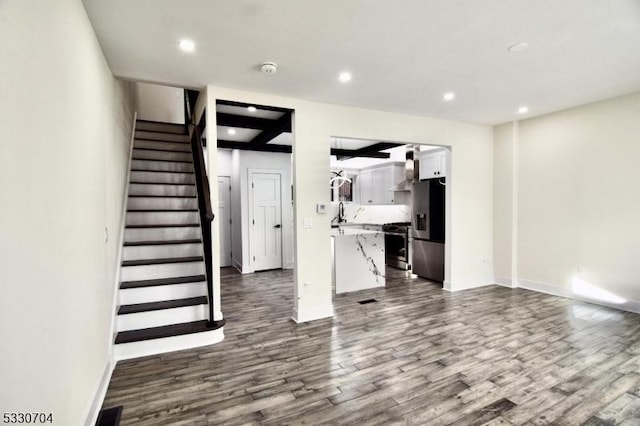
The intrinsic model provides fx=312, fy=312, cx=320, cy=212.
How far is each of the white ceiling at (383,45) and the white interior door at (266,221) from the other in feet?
11.1

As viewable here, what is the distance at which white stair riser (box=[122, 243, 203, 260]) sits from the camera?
3.59 m

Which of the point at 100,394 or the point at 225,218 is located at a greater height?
the point at 225,218

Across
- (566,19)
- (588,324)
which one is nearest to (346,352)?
(588,324)

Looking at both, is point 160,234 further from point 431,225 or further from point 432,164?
point 432,164

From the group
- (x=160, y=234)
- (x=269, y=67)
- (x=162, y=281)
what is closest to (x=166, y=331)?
(x=162, y=281)

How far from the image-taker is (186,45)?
2.51 m

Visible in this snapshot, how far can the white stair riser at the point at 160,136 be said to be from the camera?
5.14m

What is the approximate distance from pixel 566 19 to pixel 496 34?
43 centimetres

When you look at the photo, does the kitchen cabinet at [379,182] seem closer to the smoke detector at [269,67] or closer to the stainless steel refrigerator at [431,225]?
the stainless steel refrigerator at [431,225]

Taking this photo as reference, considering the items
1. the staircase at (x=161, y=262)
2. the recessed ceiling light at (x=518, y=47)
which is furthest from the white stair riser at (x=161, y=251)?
the recessed ceiling light at (x=518, y=47)

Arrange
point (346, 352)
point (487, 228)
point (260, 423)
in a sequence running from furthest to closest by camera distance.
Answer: point (487, 228) → point (346, 352) → point (260, 423)

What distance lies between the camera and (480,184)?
17.3ft

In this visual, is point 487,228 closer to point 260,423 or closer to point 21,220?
point 260,423

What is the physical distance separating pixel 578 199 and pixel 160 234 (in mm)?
5715
